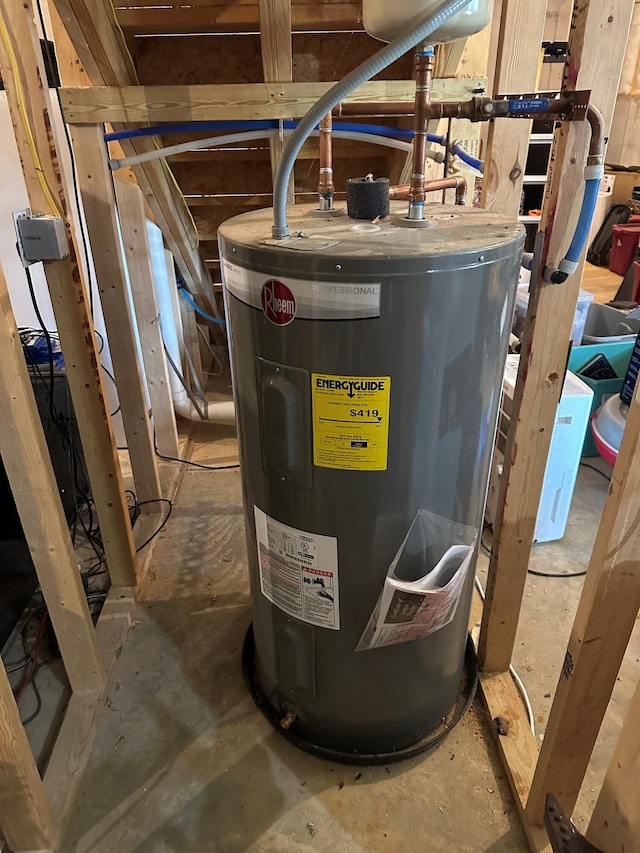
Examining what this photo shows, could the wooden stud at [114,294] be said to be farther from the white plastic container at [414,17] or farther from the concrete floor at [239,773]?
the white plastic container at [414,17]

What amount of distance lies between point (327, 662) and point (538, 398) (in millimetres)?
720

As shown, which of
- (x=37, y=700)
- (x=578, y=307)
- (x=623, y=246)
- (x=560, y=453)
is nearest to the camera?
(x=37, y=700)

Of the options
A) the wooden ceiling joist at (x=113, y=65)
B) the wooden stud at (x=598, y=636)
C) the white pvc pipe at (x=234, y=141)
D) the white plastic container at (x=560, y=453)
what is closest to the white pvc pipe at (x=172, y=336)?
the wooden ceiling joist at (x=113, y=65)

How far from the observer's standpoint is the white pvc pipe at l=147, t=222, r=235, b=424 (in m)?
2.50

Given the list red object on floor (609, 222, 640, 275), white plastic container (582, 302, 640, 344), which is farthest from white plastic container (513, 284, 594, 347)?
red object on floor (609, 222, 640, 275)

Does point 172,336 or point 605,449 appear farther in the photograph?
point 172,336

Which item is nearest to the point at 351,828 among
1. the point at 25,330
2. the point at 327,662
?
the point at 327,662

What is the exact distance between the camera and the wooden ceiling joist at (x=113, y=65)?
1483 mm

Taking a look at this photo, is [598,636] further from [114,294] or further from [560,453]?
[114,294]

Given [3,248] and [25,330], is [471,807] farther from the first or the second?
[3,248]

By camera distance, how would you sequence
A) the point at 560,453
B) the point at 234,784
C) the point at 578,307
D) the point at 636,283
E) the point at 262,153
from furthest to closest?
1. the point at 636,283
2. the point at 578,307
3. the point at 262,153
4. the point at 560,453
5. the point at 234,784

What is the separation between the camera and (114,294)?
180 cm

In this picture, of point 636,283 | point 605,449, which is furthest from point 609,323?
point 636,283

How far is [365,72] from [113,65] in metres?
1.16
